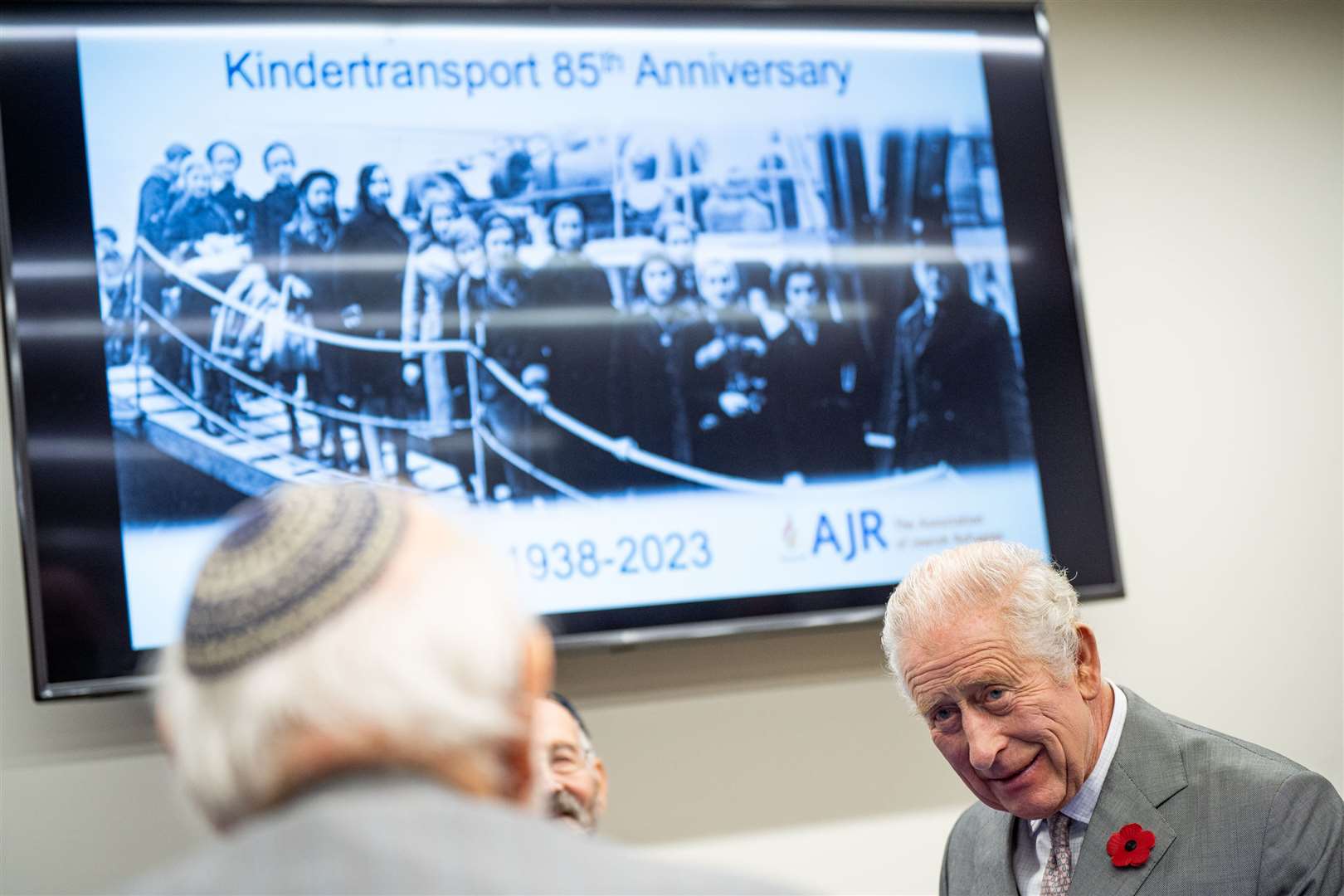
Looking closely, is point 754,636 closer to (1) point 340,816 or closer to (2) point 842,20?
(2) point 842,20

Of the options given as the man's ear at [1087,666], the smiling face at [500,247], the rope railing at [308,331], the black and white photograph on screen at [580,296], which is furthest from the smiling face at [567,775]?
the smiling face at [500,247]

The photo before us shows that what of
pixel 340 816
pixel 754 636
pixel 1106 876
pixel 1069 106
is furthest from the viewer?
pixel 1069 106

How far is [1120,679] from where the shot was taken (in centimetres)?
333

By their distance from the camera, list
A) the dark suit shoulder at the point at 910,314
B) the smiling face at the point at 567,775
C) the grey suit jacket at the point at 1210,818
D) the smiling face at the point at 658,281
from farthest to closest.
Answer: the dark suit shoulder at the point at 910,314 → the smiling face at the point at 658,281 → the grey suit jacket at the point at 1210,818 → the smiling face at the point at 567,775

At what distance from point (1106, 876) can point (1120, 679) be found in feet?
3.67

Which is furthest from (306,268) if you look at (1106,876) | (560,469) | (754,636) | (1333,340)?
(1333,340)

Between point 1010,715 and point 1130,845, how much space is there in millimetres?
265

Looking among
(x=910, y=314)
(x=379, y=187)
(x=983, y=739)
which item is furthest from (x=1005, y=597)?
(x=379, y=187)

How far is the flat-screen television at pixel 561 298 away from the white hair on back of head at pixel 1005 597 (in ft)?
1.85

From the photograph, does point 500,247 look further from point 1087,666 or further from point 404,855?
point 404,855

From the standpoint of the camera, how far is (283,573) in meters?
0.98

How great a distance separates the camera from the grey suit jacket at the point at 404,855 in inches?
35.7

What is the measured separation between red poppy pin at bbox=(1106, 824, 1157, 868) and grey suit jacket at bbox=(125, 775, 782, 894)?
4.89ft

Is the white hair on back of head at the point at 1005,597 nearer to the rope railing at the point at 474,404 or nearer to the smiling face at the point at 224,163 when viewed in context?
the rope railing at the point at 474,404
